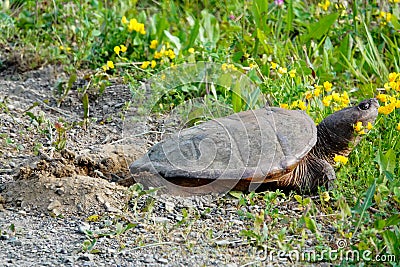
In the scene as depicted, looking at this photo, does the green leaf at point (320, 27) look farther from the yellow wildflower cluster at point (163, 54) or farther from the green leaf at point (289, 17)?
the yellow wildflower cluster at point (163, 54)

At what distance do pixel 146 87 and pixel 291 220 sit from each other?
75.4 inches

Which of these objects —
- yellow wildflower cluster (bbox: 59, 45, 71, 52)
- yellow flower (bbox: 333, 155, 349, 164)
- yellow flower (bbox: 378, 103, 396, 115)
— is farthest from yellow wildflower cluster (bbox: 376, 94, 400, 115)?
yellow wildflower cluster (bbox: 59, 45, 71, 52)

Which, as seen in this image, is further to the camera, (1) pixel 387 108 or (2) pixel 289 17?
(2) pixel 289 17

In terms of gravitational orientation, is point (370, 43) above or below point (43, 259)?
above

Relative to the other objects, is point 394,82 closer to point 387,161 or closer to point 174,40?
point 387,161

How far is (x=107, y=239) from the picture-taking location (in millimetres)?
3252

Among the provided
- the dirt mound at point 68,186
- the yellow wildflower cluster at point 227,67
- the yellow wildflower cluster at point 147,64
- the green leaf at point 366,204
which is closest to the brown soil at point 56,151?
the dirt mound at point 68,186

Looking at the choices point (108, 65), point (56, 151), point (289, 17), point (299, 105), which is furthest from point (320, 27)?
point (56, 151)

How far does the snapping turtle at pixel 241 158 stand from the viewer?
11.8ft

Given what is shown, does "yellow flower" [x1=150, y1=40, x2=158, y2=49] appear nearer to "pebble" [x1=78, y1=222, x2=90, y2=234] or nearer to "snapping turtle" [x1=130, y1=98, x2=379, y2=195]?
"snapping turtle" [x1=130, y1=98, x2=379, y2=195]

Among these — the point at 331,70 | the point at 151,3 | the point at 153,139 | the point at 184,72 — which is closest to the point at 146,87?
the point at 184,72

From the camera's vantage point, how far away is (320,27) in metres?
5.38

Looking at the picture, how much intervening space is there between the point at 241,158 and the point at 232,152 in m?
0.06

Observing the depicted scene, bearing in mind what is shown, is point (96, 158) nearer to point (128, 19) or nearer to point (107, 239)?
point (107, 239)
